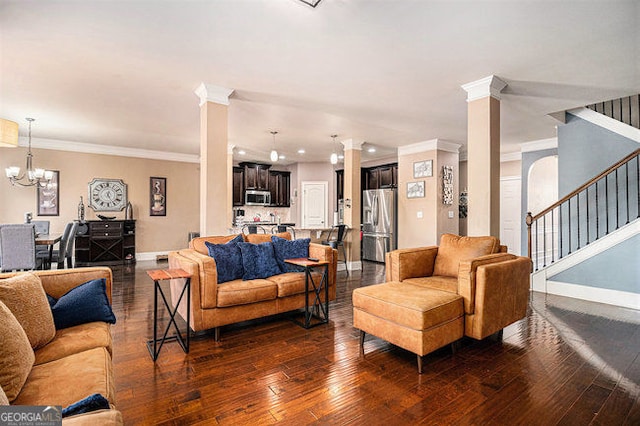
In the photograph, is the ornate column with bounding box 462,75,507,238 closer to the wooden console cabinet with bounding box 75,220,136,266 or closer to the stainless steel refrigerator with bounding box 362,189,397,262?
the stainless steel refrigerator with bounding box 362,189,397,262

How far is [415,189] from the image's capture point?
709 cm

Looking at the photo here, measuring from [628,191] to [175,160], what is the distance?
8860mm

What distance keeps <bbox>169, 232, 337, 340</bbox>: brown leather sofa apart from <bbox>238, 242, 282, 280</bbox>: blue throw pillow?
0.30 ft

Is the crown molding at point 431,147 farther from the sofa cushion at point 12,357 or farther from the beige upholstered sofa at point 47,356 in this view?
the sofa cushion at point 12,357

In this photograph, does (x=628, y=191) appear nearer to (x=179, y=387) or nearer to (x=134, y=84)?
(x=179, y=387)

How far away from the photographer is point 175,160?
27.1 feet

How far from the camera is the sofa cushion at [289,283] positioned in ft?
10.8

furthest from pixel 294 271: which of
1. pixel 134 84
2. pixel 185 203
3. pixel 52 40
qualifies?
pixel 185 203

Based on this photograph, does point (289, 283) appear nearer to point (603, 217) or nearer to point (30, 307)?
point (30, 307)

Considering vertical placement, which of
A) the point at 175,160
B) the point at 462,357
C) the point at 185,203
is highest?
the point at 175,160

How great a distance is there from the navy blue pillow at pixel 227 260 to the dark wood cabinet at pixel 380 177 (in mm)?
5628

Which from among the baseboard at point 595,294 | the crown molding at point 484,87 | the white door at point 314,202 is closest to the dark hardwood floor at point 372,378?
the baseboard at point 595,294

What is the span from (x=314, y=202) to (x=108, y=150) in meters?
5.19

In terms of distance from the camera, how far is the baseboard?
159 inches
